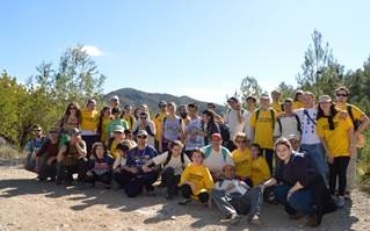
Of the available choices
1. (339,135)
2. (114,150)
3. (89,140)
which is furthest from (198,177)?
(89,140)

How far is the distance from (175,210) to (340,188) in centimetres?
285

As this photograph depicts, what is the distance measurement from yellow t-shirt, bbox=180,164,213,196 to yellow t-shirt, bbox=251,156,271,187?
841 millimetres

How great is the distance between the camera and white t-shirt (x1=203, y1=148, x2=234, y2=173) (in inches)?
385

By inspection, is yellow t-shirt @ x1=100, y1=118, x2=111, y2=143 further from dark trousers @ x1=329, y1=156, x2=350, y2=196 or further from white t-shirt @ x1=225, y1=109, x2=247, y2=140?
dark trousers @ x1=329, y1=156, x2=350, y2=196

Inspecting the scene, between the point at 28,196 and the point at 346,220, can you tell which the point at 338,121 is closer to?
the point at 346,220

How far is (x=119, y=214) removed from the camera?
867cm

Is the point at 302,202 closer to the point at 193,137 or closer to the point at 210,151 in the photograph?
the point at 210,151

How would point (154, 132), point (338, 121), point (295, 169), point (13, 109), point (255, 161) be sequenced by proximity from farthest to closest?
point (13, 109) < point (154, 132) < point (255, 161) < point (338, 121) < point (295, 169)

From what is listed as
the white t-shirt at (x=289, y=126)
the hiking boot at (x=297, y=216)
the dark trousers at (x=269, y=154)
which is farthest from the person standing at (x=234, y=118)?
the hiking boot at (x=297, y=216)

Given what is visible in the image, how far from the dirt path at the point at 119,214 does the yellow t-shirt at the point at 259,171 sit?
0.60 m

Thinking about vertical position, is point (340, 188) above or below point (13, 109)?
below

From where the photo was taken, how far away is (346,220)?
8.44m

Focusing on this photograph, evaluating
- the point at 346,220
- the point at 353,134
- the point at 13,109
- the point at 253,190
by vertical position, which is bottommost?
the point at 346,220

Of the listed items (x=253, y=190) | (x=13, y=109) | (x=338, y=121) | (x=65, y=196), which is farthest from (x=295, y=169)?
(x=13, y=109)
